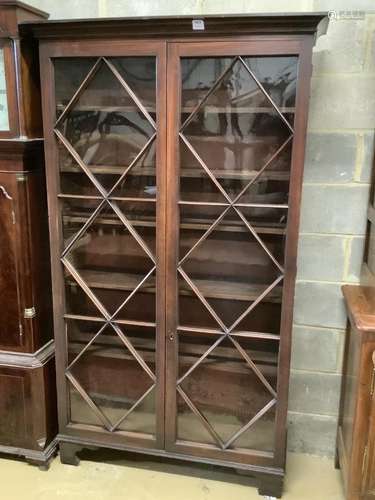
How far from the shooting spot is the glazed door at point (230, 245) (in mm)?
1550

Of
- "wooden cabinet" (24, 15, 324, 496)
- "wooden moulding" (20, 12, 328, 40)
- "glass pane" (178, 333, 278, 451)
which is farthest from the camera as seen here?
"glass pane" (178, 333, 278, 451)

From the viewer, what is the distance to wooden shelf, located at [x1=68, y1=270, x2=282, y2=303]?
5.62ft

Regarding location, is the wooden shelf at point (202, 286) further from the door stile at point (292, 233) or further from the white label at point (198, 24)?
the white label at point (198, 24)

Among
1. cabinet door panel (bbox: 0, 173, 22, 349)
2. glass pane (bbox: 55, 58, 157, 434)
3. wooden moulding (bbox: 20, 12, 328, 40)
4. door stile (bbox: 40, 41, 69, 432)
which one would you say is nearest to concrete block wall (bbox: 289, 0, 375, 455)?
wooden moulding (bbox: 20, 12, 328, 40)

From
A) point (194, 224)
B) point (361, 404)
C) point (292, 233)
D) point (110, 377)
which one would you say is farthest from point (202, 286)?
point (361, 404)

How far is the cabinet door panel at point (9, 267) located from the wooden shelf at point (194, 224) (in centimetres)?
20

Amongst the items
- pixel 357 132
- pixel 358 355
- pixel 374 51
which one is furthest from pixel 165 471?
pixel 374 51

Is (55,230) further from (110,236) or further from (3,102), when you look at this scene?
(3,102)

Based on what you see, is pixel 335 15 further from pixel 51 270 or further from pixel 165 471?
pixel 165 471

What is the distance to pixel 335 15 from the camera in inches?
68.4

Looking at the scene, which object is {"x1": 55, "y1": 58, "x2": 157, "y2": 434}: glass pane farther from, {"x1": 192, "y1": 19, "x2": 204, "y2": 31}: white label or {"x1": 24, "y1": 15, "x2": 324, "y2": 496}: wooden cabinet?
{"x1": 192, "y1": 19, "x2": 204, "y2": 31}: white label

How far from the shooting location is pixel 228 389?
1.82m

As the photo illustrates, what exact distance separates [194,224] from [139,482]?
3.44ft

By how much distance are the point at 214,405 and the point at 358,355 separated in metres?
0.58
